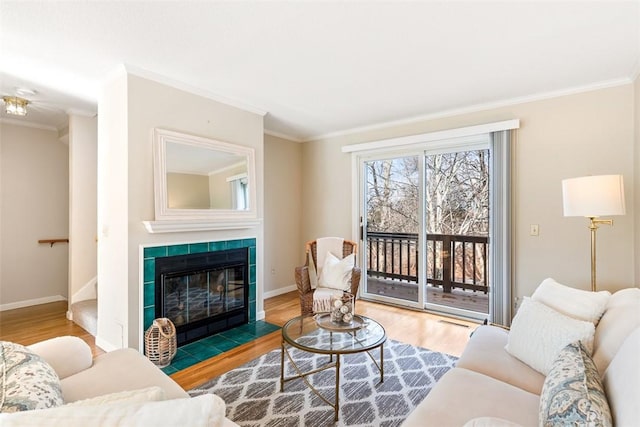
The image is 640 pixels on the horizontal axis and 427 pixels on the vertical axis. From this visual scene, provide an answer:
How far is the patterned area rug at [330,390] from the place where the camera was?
193 cm

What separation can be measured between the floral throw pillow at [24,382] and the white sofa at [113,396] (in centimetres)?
11

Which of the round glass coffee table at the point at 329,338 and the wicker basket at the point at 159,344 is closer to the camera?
the round glass coffee table at the point at 329,338

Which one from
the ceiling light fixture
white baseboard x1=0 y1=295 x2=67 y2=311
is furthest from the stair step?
the ceiling light fixture

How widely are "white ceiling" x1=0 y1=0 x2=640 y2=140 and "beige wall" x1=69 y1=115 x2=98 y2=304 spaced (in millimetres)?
404

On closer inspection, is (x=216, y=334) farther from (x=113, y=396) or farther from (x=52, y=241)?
(x=52, y=241)

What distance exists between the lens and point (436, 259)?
14.6 ft

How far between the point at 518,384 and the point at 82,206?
453 centimetres

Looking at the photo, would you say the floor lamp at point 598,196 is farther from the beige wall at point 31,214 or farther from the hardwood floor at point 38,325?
the beige wall at point 31,214

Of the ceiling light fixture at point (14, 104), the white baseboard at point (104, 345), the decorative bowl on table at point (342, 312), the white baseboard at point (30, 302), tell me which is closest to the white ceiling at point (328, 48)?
the ceiling light fixture at point (14, 104)

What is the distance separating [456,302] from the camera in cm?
418

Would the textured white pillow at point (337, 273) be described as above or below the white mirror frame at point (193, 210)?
below

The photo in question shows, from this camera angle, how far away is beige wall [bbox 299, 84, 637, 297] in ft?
9.34

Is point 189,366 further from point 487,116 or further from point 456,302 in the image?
point 487,116

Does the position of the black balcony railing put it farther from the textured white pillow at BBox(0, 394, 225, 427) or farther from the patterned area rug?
the textured white pillow at BBox(0, 394, 225, 427)
